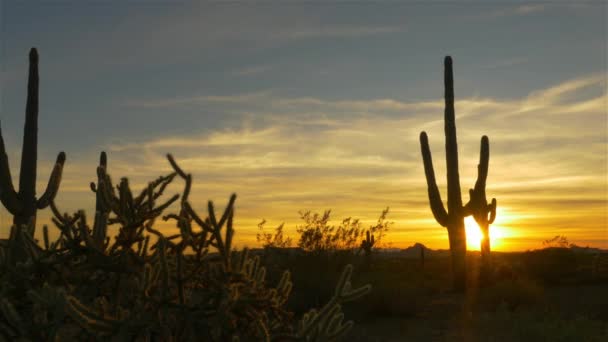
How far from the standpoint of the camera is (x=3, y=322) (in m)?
2.88

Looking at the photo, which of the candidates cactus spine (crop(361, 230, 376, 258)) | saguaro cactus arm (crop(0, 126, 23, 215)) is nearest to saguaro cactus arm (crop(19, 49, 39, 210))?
saguaro cactus arm (crop(0, 126, 23, 215))

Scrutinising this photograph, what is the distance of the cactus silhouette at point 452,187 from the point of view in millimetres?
21453

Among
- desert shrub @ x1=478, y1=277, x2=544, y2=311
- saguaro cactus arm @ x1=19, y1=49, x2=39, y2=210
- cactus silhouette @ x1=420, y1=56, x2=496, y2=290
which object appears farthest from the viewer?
cactus silhouette @ x1=420, y1=56, x2=496, y2=290

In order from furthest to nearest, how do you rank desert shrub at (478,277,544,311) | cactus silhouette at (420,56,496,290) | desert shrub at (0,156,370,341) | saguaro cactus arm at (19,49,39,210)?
cactus silhouette at (420,56,496,290) → saguaro cactus arm at (19,49,39,210) → desert shrub at (478,277,544,311) → desert shrub at (0,156,370,341)

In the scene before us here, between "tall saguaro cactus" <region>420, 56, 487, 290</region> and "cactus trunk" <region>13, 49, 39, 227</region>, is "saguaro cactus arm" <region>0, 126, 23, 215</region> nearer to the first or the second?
"cactus trunk" <region>13, 49, 39, 227</region>

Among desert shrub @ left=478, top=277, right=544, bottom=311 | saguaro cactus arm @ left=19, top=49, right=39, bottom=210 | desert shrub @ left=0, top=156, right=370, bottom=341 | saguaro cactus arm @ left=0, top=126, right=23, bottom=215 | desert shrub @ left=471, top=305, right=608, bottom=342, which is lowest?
desert shrub @ left=471, top=305, right=608, bottom=342

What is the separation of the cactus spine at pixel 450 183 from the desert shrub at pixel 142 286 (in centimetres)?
1894

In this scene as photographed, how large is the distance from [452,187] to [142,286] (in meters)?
19.5

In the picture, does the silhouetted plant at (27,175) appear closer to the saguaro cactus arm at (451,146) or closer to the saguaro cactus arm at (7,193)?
the saguaro cactus arm at (7,193)

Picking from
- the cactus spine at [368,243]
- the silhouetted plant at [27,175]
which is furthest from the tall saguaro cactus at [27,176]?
the cactus spine at [368,243]

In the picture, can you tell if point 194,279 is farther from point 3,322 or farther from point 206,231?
point 3,322

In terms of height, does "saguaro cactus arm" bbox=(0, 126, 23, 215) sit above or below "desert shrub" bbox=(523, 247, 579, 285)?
above

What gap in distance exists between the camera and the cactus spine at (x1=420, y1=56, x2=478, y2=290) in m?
21.5

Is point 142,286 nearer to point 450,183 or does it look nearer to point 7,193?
point 7,193
